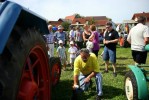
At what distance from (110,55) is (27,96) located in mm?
6805

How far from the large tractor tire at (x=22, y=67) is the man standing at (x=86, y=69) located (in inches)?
100

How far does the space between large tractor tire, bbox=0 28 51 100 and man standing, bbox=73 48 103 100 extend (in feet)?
8.37

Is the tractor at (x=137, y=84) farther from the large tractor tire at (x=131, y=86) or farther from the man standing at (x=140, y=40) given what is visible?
the man standing at (x=140, y=40)

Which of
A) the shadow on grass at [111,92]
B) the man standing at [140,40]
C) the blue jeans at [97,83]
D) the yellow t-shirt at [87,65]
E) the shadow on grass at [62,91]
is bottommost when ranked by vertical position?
the shadow on grass at [111,92]

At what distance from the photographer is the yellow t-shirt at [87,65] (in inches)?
246

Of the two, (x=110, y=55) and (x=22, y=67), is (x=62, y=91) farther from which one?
(x=22, y=67)

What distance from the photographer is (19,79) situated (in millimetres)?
2361

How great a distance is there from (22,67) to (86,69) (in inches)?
161

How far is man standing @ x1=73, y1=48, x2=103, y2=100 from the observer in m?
6.14

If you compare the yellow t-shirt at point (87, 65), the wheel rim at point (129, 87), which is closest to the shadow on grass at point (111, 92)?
the yellow t-shirt at point (87, 65)

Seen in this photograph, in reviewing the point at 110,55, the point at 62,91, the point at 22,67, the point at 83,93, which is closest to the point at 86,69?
the point at 83,93

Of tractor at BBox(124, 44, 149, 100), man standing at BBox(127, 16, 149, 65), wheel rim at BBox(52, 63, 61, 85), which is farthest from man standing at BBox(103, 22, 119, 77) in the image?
tractor at BBox(124, 44, 149, 100)

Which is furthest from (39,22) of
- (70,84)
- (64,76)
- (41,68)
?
(64,76)

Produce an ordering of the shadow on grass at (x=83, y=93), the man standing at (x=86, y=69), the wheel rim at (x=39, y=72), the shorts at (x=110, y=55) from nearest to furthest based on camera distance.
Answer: the wheel rim at (x=39, y=72) → the man standing at (x=86, y=69) → the shadow on grass at (x=83, y=93) → the shorts at (x=110, y=55)
